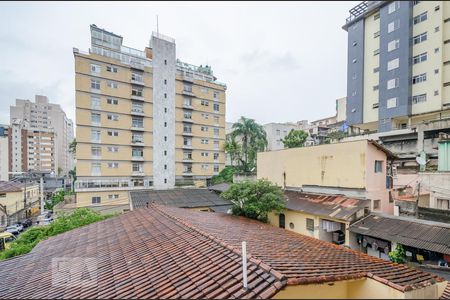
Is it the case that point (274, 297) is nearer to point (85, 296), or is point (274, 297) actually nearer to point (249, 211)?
point (85, 296)

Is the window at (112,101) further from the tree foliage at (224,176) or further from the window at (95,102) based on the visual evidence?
the tree foliage at (224,176)

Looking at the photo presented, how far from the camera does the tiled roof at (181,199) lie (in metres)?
20.5

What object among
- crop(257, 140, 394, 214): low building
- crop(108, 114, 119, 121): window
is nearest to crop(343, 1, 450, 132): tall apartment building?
crop(257, 140, 394, 214): low building

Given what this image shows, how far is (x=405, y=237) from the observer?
33.7 feet

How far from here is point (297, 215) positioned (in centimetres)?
1605

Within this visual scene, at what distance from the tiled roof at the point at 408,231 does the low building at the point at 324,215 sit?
73 cm

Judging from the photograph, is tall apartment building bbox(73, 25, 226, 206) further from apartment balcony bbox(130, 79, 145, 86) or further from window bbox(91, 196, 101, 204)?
apartment balcony bbox(130, 79, 145, 86)

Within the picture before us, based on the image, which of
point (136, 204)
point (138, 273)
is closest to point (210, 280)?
point (138, 273)

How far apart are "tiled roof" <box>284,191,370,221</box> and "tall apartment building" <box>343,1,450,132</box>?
28.0ft

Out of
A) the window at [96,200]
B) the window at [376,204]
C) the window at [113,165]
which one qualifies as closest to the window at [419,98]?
the window at [376,204]

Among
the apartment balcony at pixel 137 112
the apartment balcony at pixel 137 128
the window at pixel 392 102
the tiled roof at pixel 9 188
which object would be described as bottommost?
the tiled roof at pixel 9 188

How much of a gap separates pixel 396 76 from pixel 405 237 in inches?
461

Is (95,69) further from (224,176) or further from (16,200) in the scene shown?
(224,176)

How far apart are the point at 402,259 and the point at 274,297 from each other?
11.4 metres
